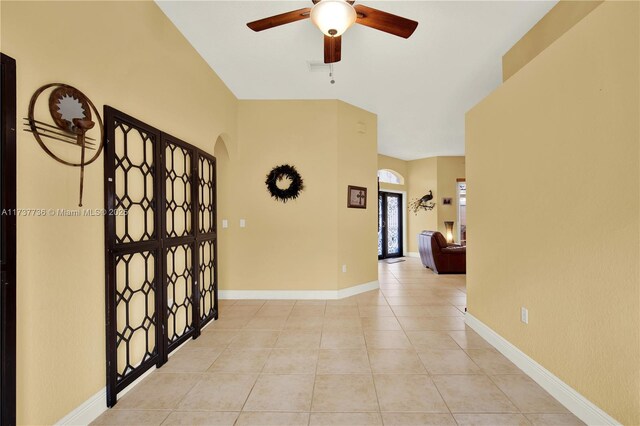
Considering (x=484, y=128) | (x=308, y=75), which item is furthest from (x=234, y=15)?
(x=484, y=128)

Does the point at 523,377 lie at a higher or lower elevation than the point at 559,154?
lower

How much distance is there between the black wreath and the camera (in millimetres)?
4254

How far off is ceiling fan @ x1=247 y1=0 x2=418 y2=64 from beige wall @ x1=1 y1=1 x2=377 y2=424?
1.02 meters

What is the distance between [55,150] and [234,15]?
1.88 meters

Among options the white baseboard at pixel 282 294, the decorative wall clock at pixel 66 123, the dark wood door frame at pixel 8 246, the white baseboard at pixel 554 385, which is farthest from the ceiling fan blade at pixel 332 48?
the white baseboard at pixel 282 294

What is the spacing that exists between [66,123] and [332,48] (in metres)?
1.83

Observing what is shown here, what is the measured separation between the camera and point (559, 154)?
1.94 m

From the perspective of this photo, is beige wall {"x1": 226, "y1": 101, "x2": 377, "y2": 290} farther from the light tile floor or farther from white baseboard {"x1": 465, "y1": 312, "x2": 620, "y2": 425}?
white baseboard {"x1": 465, "y1": 312, "x2": 620, "y2": 425}

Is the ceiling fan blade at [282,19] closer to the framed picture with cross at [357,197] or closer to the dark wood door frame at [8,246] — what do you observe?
the dark wood door frame at [8,246]

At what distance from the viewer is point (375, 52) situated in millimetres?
3080

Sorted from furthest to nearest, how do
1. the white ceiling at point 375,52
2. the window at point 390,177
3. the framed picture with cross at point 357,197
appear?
the window at point 390,177
the framed picture with cross at point 357,197
the white ceiling at point 375,52

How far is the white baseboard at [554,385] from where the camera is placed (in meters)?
1.65

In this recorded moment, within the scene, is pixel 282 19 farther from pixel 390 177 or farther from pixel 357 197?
pixel 390 177

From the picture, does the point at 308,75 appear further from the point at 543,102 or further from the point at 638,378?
the point at 638,378
